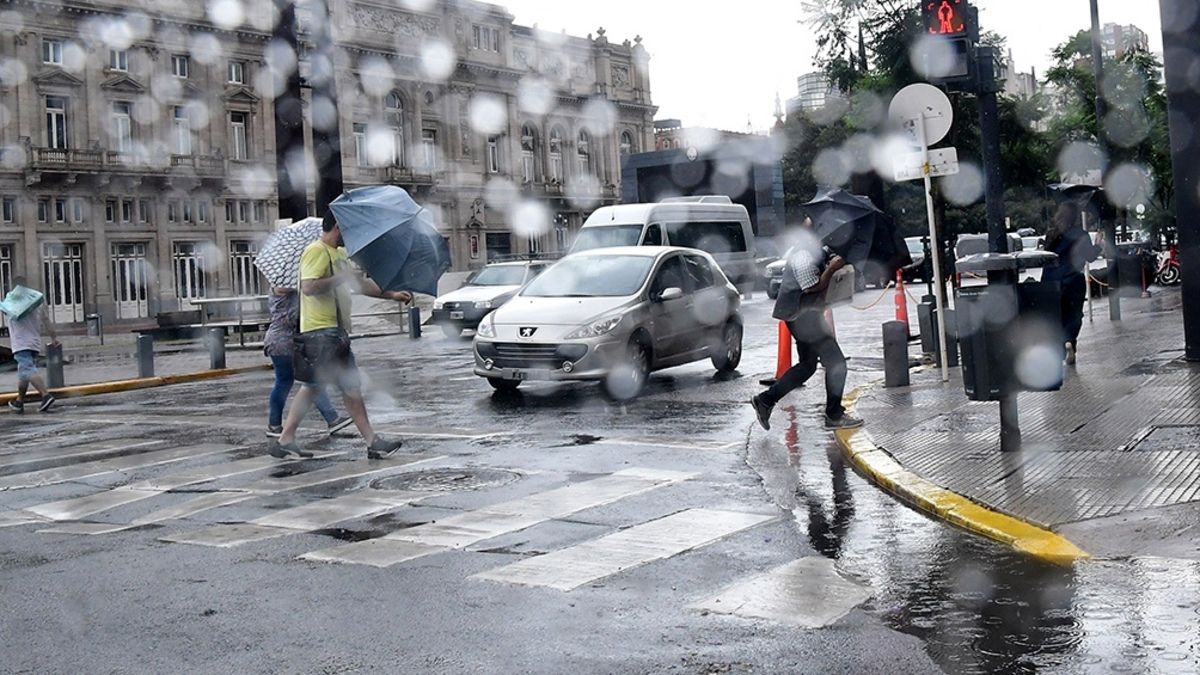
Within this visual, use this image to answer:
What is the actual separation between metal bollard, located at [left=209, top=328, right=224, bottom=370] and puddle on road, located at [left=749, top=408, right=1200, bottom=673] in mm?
15476

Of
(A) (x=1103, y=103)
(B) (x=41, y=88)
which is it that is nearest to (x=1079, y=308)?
(A) (x=1103, y=103)

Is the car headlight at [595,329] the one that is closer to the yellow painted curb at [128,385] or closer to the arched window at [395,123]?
the yellow painted curb at [128,385]

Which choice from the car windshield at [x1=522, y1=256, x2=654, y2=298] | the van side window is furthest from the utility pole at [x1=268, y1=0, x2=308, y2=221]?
the van side window

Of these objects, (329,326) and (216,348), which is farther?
(216,348)

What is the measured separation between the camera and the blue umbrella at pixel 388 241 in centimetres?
994

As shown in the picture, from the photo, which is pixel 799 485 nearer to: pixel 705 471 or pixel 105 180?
pixel 705 471

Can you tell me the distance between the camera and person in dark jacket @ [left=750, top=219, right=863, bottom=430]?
35.9ft

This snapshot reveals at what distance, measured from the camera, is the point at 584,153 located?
7156cm

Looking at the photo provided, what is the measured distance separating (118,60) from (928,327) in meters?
41.9

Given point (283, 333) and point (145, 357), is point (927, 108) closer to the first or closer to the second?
point (283, 333)

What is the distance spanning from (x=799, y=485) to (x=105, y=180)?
150ft

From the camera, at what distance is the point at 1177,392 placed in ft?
36.0

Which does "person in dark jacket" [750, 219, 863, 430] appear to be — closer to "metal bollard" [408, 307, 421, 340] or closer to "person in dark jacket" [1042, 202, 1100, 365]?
"person in dark jacket" [1042, 202, 1100, 365]

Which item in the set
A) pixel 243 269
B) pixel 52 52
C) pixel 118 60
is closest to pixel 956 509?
pixel 52 52
